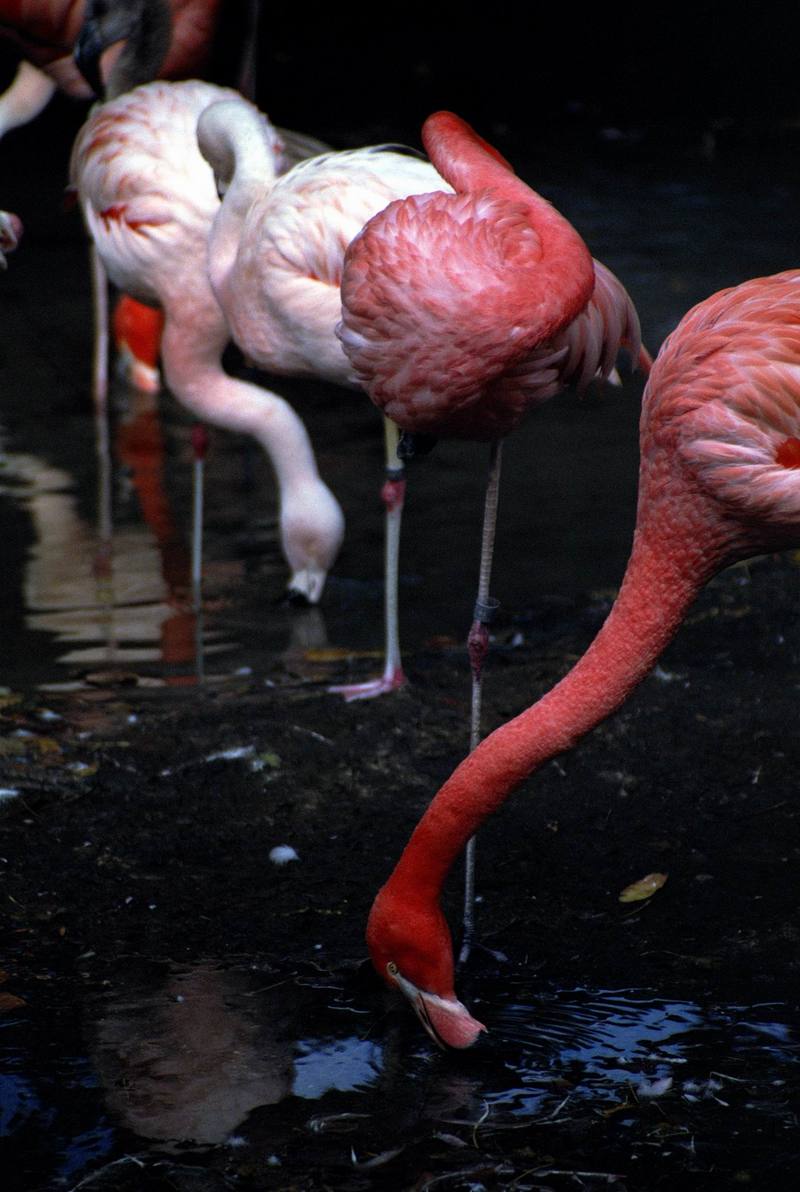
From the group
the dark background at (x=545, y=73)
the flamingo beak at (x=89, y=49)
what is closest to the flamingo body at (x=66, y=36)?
the flamingo beak at (x=89, y=49)

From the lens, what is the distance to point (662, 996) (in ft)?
9.96

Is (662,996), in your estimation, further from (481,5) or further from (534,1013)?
(481,5)

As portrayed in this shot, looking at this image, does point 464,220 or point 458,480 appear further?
point 458,480

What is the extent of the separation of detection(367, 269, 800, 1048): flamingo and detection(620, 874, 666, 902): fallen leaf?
0.65m

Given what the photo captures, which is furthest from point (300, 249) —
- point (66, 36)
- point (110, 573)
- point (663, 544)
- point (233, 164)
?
point (66, 36)

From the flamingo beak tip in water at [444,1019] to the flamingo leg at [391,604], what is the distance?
1590mm

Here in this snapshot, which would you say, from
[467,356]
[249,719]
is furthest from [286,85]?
[467,356]

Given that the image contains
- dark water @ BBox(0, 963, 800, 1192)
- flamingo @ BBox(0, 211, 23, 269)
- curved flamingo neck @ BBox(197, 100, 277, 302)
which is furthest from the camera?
curved flamingo neck @ BBox(197, 100, 277, 302)

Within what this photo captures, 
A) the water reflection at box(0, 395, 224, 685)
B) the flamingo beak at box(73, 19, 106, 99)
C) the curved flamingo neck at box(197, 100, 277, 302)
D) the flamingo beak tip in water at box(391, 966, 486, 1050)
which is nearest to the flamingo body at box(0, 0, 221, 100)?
the flamingo beak at box(73, 19, 106, 99)

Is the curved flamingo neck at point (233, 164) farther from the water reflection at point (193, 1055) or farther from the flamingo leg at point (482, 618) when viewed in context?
the water reflection at point (193, 1055)

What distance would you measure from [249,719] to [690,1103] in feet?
6.03

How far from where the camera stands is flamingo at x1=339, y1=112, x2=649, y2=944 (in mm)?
2930

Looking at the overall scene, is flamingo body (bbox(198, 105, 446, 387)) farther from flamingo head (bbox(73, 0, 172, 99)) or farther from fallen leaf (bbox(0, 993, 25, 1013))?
fallen leaf (bbox(0, 993, 25, 1013))

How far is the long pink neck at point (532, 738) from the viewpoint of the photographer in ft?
9.23
